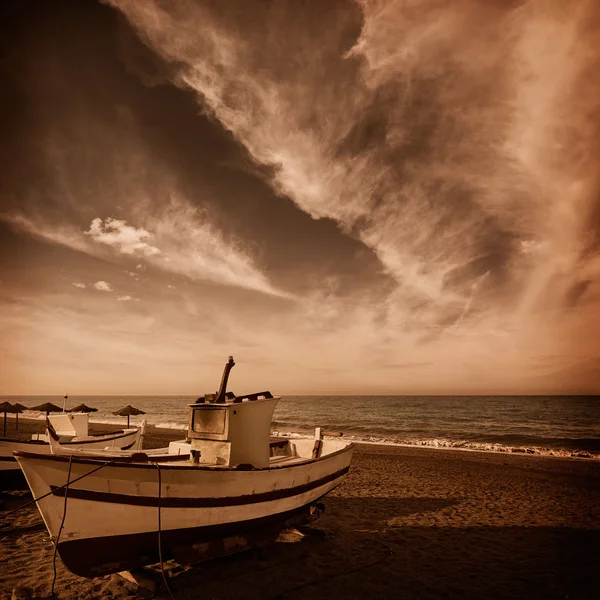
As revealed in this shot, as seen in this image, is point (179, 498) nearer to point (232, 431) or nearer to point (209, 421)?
point (232, 431)

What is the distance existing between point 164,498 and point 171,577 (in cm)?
193

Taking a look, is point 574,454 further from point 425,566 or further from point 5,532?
point 5,532

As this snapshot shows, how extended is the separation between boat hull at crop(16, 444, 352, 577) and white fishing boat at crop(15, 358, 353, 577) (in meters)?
0.01

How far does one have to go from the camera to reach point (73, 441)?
13.2 metres

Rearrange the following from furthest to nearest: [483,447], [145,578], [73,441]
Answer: [483,447]
[73,441]
[145,578]

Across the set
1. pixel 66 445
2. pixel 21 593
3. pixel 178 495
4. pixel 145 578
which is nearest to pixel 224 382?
pixel 178 495

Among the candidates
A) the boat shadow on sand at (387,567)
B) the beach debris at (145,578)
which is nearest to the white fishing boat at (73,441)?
the boat shadow on sand at (387,567)

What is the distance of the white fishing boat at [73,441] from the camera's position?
11094 millimetres

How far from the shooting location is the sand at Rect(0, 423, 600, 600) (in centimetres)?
632

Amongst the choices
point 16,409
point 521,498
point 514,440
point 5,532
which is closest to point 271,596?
point 5,532

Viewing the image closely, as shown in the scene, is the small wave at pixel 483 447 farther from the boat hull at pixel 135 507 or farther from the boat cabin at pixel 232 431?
the boat hull at pixel 135 507

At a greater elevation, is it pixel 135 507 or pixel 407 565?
pixel 135 507

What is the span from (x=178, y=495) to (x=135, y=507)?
659 millimetres

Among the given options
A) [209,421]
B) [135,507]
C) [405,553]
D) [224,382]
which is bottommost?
[405,553]
